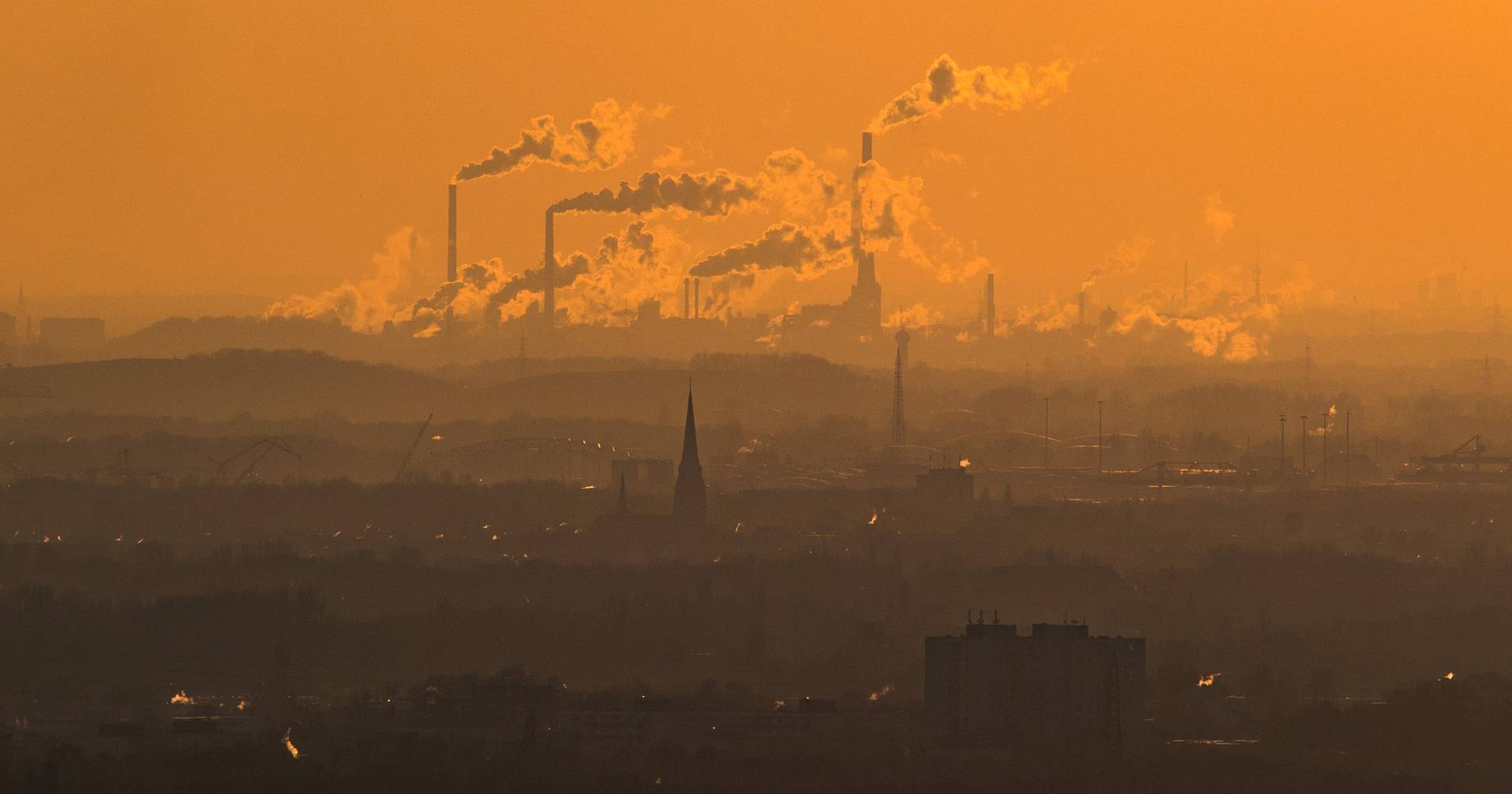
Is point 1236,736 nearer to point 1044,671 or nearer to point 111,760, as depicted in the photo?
point 1044,671

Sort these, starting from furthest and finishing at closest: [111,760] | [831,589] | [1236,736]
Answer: [831,589], [1236,736], [111,760]

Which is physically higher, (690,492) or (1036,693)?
(690,492)

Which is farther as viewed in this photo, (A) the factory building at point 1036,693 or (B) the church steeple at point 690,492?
(B) the church steeple at point 690,492

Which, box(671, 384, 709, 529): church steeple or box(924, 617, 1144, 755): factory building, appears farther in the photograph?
box(671, 384, 709, 529): church steeple

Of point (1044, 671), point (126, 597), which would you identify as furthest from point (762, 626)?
point (1044, 671)

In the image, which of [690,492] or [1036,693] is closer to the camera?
[1036,693]

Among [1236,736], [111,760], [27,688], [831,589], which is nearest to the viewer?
[111,760]

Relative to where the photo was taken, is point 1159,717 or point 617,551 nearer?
point 1159,717

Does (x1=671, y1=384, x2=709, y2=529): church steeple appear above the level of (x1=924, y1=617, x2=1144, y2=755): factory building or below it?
above
